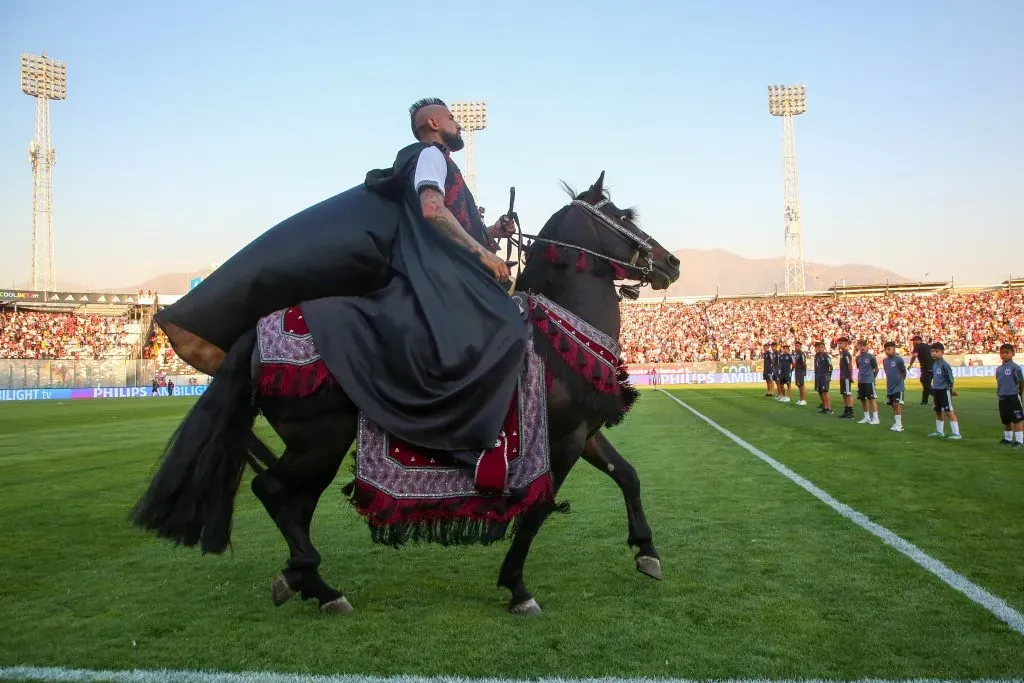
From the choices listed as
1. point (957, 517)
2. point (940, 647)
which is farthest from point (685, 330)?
point (940, 647)

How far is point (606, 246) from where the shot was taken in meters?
5.06

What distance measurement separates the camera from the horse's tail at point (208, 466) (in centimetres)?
419

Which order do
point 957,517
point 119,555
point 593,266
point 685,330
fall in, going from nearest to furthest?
point 593,266 < point 119,555 < point 957,517 < point 685,330

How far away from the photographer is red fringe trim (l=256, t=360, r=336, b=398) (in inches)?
167

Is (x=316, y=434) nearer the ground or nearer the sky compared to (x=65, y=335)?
nearer the ground

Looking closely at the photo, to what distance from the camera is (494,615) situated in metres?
4.41

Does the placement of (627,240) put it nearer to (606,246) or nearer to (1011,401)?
(606,246)

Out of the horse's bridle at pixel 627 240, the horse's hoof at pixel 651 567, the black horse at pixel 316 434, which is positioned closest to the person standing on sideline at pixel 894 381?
the horse's hoof at pixel 651 567

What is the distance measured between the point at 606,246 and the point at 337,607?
→ 2612mm

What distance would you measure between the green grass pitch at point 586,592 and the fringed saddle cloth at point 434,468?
51 cm

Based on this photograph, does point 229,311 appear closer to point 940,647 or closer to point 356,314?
point 356,314

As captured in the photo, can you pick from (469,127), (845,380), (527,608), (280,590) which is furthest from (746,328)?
(280,590)

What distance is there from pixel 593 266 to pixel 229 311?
2116 mm

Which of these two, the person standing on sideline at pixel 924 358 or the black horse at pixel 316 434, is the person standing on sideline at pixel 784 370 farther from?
the black horse at pixel 316 434
